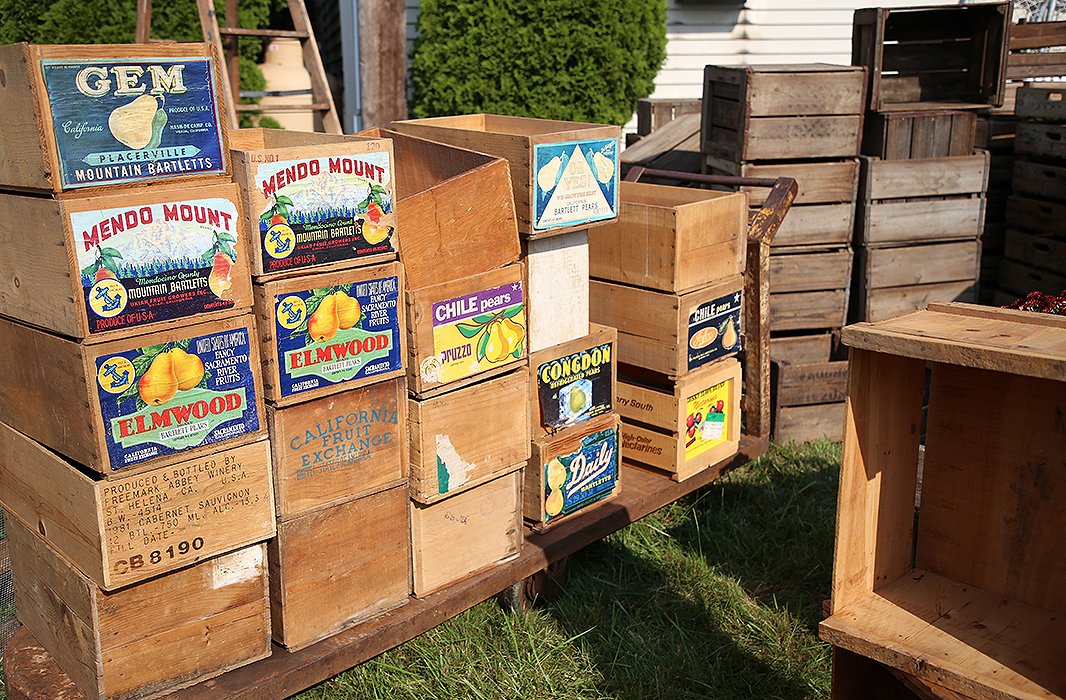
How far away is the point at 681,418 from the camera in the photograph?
433 centimetres

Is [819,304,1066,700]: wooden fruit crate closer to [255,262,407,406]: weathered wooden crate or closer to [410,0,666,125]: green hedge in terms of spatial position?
[255,262,407,406]: weathered wooden crate

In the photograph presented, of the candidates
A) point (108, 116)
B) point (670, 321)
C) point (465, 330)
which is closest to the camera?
point (108, 116)

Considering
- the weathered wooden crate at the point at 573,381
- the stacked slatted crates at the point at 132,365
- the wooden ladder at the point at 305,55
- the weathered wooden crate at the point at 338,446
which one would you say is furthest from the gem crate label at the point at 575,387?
the wooden ladder at the point at 305,55

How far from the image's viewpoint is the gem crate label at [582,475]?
12.8 ft

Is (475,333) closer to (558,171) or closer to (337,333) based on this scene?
(337,333)

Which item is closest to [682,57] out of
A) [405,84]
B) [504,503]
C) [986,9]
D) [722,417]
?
[405,84]

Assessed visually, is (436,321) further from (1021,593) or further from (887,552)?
(1021,593)

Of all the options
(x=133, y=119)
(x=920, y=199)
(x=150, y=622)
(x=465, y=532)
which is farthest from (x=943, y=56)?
(x=150, y=622)

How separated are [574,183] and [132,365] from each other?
1736mm

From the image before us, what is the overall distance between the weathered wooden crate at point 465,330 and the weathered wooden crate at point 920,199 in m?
2.81

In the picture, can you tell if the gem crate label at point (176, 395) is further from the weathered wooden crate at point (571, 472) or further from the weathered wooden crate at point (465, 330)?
the weathered wooden crate at point (571, 472)

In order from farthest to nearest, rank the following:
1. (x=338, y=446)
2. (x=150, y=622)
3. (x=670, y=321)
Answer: (x=670, y=321), (x=338, y=446), (x=150, y=622)

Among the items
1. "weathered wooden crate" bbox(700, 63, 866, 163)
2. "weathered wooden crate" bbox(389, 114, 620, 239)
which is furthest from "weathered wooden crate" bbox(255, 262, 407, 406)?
"weathered wooden crate" bbox(700, 63, 866, 163)

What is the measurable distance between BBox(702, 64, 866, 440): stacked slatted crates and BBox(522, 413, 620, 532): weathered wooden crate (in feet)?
5.83
